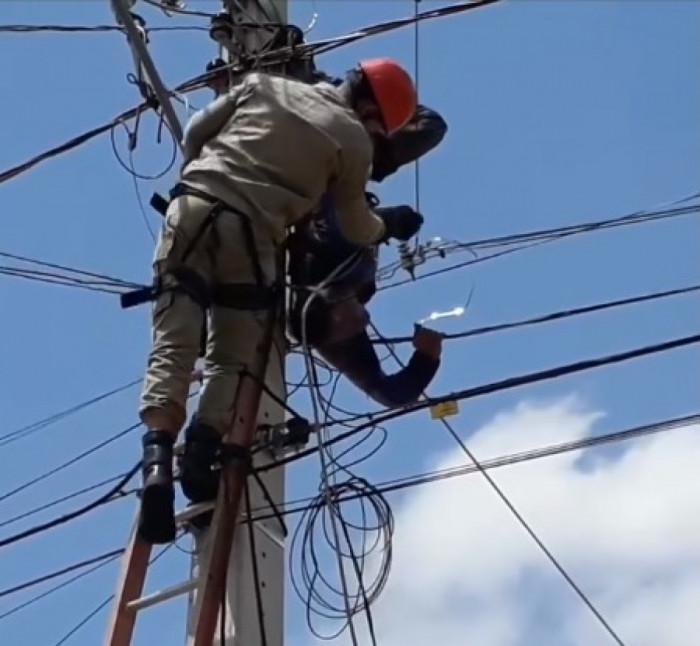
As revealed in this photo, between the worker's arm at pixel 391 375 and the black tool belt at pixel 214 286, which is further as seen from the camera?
the worker's arm at pixel 391 375

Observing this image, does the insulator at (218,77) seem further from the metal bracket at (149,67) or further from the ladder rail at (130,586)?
the ladder rail at (130,586)

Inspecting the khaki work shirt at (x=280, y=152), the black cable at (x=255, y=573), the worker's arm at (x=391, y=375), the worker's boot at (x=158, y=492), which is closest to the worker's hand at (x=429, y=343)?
the worker's arm at (x=391, y=375)

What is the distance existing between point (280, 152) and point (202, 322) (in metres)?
0.62

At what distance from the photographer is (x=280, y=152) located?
213 inches

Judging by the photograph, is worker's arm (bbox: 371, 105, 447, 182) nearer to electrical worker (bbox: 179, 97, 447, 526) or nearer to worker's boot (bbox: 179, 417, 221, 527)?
electrical worker (bbox: 179, 97, 447, 526)

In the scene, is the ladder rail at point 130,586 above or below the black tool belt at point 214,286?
below

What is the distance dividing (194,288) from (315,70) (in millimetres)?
1942

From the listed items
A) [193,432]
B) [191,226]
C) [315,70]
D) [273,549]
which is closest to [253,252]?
[191,226]

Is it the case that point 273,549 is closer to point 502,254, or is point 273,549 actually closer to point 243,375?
point 243,375

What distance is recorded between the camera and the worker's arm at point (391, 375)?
6.24 m

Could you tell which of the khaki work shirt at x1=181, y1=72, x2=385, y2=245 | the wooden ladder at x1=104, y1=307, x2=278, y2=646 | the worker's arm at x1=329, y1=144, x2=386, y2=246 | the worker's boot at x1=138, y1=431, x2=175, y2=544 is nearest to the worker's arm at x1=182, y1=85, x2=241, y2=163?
the khaki work shirt at x1=181, y1=72, x2=385, y2=245

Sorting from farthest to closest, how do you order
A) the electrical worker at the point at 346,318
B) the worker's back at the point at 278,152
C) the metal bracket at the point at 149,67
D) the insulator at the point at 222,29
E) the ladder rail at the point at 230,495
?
the insulator at the point at 222,29 → the metal bracket at the point at 149,67 → the electrical worker at the point at 346,318 → the worker's back at the point at 278,152 → the ladder rail at the point at 230,495

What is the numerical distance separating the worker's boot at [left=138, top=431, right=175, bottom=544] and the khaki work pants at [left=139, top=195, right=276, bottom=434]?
3.6 inches

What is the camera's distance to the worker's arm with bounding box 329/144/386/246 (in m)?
5.53
